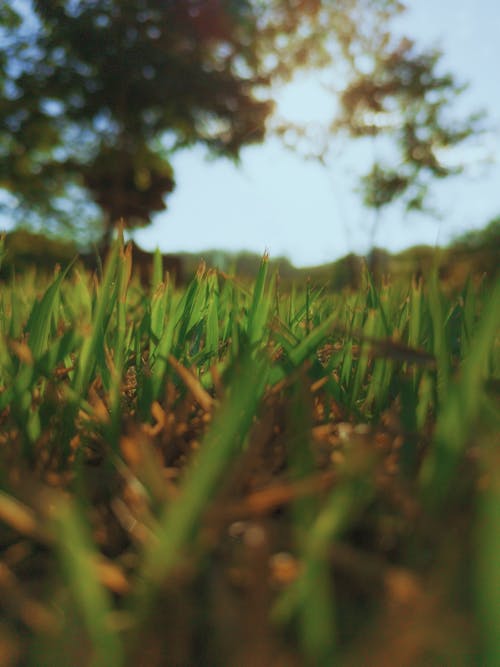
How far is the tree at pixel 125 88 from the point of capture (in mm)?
13789

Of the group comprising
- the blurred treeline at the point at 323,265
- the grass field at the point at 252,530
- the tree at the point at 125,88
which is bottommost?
the grass field at the point at 252,530

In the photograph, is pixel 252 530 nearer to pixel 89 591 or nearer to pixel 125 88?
pixel 89 591

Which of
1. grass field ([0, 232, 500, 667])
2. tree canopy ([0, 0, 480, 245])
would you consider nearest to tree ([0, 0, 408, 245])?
tree canopy ([0, 0, 480, 245])

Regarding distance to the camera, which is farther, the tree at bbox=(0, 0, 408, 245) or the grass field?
the tree at bbox=(0, 0, 408, 245)

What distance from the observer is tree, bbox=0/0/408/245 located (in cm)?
1379

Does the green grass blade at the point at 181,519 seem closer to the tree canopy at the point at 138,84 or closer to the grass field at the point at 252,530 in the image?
the grass field at the point at 252,530

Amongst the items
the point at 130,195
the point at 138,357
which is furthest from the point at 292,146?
the point at 138,357

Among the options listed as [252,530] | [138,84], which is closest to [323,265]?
[252,530]

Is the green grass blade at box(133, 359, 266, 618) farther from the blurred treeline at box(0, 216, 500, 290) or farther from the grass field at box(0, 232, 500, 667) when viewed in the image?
the blurred treeline at box(0, 216, 500, 290)

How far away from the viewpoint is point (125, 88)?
14008 mm

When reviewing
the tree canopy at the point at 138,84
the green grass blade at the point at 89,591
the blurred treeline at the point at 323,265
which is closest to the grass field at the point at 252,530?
the green grass blade at the point at 89,591

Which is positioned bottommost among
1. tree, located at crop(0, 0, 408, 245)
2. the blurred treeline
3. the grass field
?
the grass field

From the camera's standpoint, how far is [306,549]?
23cm

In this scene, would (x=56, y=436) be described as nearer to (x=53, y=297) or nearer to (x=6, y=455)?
(x=6, y=455)
